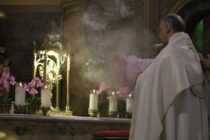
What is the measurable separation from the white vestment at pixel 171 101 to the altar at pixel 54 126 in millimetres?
1576

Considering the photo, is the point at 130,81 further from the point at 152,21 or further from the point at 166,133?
the point at 152,21

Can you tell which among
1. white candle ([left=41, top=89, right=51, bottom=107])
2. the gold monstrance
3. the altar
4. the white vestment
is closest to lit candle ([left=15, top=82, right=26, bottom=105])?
white candle ([left=41, top=89, right=51, bottom=107])

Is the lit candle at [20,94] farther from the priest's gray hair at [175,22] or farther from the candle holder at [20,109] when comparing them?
the priest's gray hair at [175,22]

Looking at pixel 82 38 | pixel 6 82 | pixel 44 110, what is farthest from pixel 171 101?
pixel 82 38

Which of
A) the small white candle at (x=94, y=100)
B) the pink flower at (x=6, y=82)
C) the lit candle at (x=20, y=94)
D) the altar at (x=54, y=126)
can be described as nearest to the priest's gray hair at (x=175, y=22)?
the altar at (x=54, y=126)

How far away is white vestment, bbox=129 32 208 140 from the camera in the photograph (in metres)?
3.04

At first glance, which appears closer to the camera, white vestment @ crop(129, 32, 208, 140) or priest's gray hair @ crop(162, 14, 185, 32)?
white vestment @ crop(129, 32, 208, 140)

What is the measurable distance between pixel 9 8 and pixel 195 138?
649 centimetres

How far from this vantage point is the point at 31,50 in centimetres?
861

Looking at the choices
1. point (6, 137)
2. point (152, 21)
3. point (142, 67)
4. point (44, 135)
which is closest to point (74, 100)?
point (152, 21)

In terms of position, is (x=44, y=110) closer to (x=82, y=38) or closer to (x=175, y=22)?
(x=175, y=22)

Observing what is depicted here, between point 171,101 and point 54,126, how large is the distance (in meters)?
1.93

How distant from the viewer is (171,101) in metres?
3.05

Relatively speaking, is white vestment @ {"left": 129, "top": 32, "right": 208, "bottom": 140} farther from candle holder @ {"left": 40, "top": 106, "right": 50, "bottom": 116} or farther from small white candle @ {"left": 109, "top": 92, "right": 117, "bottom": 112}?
small white candle @ {"left": 109, "top": 92, "right": 117, "bottom": 112}
